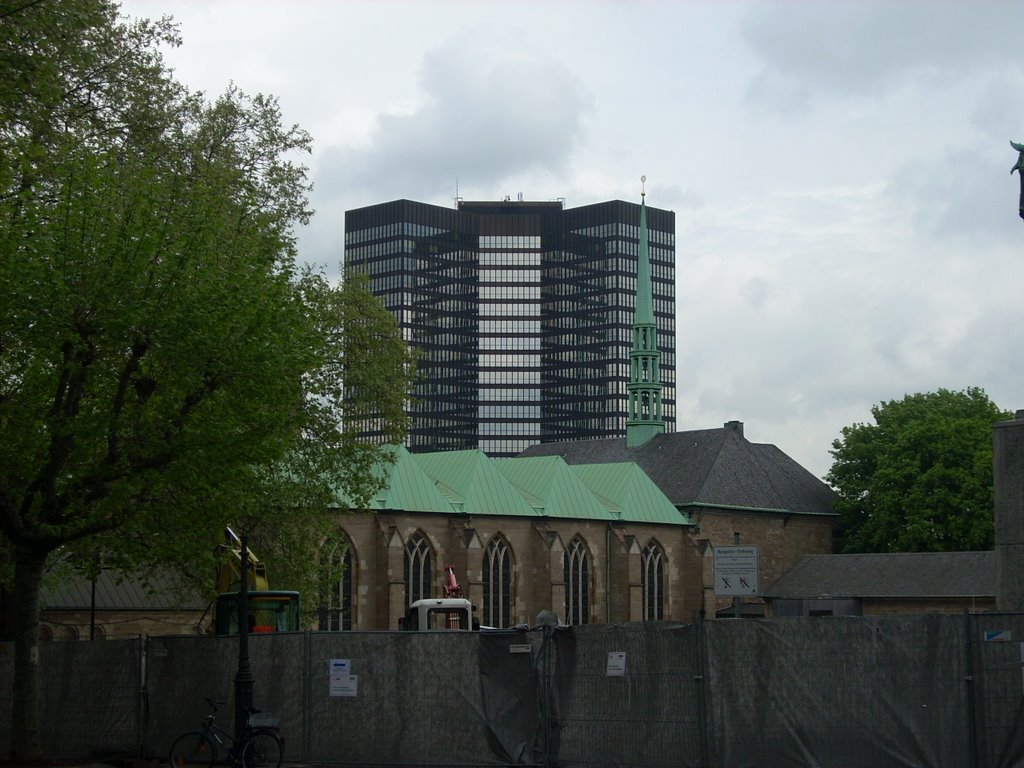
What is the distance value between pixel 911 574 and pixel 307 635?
56.3 m

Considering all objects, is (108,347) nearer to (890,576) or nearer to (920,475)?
(890,576)

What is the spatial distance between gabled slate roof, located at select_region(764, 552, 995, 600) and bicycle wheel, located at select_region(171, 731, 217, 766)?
52504 mm

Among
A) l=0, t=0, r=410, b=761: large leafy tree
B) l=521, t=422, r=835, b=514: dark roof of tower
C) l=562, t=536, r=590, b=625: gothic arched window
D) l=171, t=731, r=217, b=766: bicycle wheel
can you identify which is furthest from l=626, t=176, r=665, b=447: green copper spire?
l=171, t=731, r=217, b=766: bicycle wheel

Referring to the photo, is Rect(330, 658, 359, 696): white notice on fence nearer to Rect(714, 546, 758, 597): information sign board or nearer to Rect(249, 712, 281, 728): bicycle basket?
Rect(249, 712, 281, 728): bicycle basket

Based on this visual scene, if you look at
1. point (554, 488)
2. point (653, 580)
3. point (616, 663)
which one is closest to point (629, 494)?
point (653, 580)

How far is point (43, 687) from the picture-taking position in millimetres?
27156

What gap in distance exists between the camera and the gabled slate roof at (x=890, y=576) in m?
71.3

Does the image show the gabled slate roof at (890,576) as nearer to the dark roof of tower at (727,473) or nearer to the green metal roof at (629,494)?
the dark roof of tower at (727,473)

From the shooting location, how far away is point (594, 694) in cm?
2056

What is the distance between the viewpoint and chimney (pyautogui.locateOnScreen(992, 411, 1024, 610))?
65.5 feet

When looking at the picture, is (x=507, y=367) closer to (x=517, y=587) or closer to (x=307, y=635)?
(x=517, y=587)

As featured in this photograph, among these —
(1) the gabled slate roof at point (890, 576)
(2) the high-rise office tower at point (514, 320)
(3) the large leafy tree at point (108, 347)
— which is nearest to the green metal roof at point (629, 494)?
(1) the gabled slate roof at point (890, 576)

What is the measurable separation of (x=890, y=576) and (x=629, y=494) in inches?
529

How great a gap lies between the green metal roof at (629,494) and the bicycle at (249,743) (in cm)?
5352
